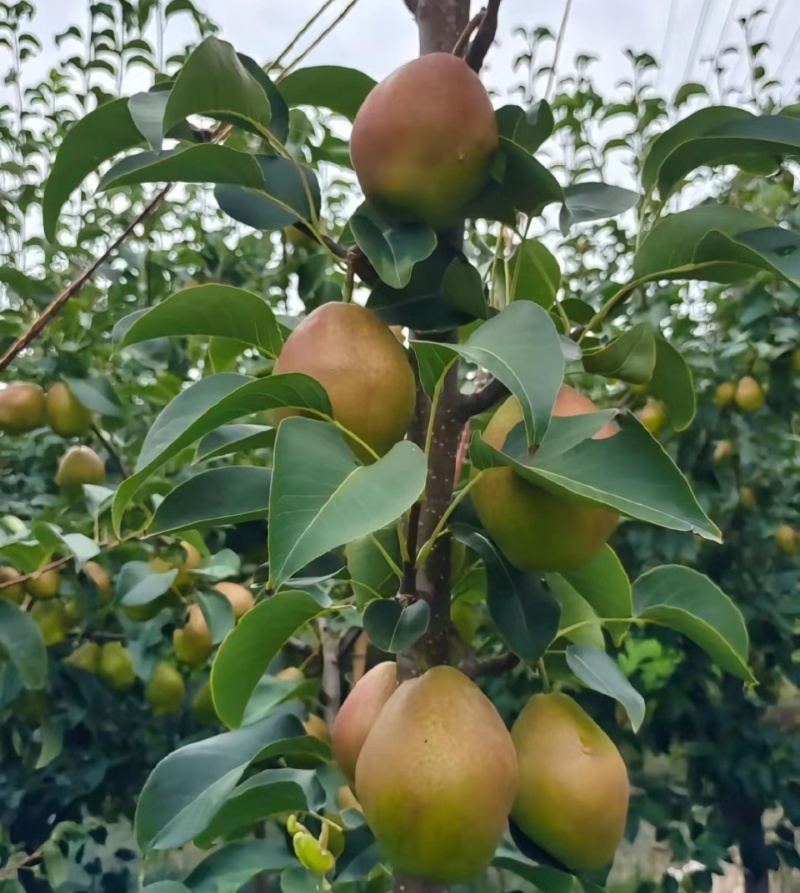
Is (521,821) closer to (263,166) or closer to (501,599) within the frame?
(501,599)

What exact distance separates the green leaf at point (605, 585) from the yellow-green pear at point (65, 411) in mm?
653

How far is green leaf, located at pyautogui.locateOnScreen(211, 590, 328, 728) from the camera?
38cm

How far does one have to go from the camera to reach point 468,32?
42cm

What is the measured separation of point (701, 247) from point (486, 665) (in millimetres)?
228

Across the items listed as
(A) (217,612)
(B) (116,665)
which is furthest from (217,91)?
(B) (116,665)

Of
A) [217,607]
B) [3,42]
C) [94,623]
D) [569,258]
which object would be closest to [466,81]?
[217,607]

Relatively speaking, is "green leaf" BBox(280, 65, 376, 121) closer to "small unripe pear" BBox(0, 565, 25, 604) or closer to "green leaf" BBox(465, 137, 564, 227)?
"green leaf" BBox(465, 137, 564, 227)

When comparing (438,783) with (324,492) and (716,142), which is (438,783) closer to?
(324,492)

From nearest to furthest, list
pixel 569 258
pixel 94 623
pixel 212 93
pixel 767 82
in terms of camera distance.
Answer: pixel 212 93, pixel 94 623, pixel 767 82, pixel 569 258

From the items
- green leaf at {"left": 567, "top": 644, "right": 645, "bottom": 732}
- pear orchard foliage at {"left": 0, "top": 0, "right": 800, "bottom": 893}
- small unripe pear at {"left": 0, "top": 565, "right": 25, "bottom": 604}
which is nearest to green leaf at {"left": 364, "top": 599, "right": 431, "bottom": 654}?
pear orchard foliage at {"left": 0, "top": 0, "right": 800, "bottom": 893}

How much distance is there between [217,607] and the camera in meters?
0.78

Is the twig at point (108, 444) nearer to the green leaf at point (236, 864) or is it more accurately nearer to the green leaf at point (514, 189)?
the green leaf at point (236, 864)

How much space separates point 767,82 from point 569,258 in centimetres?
39

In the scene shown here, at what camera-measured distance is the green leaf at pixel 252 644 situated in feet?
1.25
